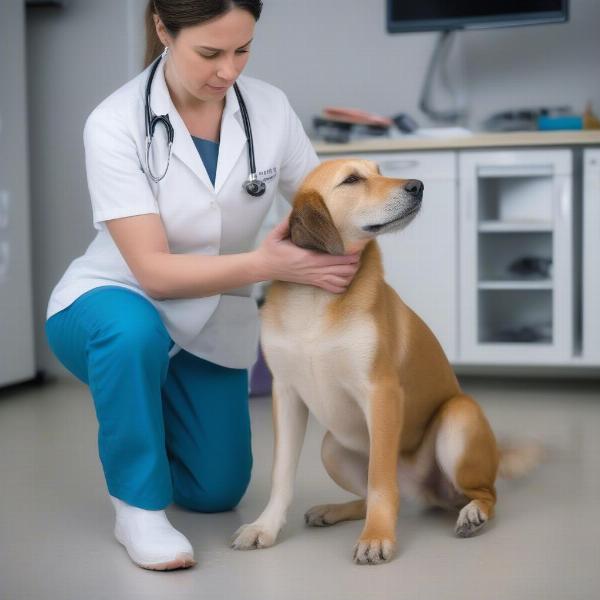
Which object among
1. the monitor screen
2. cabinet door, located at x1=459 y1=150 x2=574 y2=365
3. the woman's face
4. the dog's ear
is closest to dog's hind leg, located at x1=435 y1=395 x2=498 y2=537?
the dog's ear

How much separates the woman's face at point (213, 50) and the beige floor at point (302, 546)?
85cm

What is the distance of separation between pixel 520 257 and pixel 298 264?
2.38m

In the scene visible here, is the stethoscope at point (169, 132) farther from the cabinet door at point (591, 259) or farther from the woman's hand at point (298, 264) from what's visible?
the cabinet door at point (591, 259)

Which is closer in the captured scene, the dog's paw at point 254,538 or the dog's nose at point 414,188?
the dog's nose at point 414,188

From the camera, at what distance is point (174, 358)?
198cm

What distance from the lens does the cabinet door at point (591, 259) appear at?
3.34m

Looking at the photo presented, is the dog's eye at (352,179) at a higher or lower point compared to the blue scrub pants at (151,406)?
higher

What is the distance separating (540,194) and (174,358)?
6.69 feet

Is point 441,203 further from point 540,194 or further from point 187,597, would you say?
point 187,597

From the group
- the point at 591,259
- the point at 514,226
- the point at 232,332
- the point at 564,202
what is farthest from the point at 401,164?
the point at 232,332

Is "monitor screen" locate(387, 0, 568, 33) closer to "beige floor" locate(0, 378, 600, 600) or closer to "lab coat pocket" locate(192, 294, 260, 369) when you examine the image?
"beige floor" locate(0, 378, 600, 600)

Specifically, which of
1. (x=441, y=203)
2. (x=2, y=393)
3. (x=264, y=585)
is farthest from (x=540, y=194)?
(x=264, y=585)

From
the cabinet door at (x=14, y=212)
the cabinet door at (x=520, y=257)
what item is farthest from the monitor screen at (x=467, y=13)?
the cabinet door at (x=14, y=212)

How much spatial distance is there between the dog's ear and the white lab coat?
245 mm
